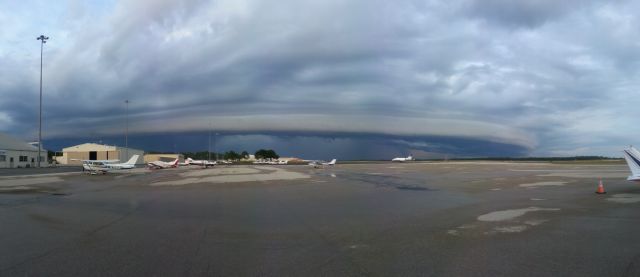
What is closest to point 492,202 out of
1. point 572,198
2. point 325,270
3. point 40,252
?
point 572,198

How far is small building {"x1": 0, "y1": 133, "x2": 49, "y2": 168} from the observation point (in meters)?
88.7

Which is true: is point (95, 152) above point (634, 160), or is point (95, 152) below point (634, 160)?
above

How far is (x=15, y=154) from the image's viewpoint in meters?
94.2

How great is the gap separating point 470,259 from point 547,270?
1.33m

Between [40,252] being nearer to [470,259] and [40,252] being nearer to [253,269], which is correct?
[253,269]

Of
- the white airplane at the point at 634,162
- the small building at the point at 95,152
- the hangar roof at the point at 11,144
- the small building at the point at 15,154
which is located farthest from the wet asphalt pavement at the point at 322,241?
→ the small building at the point at 95,152

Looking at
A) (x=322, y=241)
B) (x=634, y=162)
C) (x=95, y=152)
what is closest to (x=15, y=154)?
(x=95, y=152)

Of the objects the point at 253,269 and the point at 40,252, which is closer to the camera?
the point at 253,269

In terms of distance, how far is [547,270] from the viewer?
292 inches

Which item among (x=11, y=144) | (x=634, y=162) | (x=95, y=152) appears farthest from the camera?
(x=95, y=152)

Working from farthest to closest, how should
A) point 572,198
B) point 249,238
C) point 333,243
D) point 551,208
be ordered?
Answer: 1. point 572,198
2. point 551,208
3. point 249,238
4. point 333,243

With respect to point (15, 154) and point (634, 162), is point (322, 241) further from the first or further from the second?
point (15, 154)

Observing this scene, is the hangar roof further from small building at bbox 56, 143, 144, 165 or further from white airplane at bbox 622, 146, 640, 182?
white airplane at bbox 622, 146, 640, 182

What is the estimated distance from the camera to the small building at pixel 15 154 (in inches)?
3493
